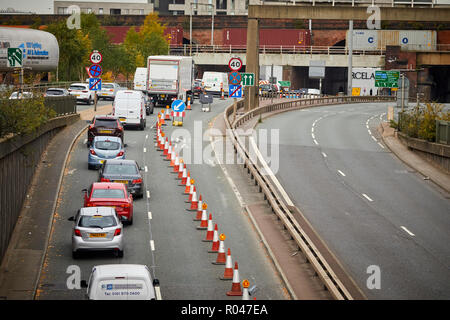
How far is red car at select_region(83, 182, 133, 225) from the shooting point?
25906 mm

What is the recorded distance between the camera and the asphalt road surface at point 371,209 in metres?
22.7

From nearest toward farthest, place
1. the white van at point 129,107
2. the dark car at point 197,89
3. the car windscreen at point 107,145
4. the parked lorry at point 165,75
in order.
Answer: the car windscreen at point 107,145, the white van at point 129,107, the parked lorry at point 165,75, the dark car at point 197,89

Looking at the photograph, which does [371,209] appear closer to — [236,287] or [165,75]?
[236,287]

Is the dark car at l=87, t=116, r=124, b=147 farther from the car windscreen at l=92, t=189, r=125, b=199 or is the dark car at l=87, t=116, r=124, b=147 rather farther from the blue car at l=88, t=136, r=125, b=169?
the car windscreen at l=92, t=189, r=125, b=199

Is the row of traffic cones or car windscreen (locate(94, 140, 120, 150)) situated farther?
car windscreen (locate(94, 140, 120, 150))

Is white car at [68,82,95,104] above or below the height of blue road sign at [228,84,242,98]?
below

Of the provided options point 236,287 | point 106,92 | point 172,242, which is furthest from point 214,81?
point 236,287

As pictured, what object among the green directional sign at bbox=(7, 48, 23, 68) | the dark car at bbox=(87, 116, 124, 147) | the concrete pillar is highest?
the concrete pillar

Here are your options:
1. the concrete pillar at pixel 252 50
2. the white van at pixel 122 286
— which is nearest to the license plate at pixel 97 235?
the white van at pixel 122 286

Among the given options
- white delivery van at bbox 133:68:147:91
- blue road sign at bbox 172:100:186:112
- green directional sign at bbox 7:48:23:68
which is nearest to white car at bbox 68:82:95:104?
white delivery van at bbox 133:68:147:91

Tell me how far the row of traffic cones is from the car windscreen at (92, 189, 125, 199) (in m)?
2.86

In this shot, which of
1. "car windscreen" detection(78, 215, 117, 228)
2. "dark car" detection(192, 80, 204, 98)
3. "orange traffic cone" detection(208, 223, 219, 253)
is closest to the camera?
"car windscreen" detection(78, 215, 117, 228)

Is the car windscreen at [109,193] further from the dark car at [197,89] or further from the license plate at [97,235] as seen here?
the dark car at [197,89]

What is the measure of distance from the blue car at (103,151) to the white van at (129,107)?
1100 centimetres
